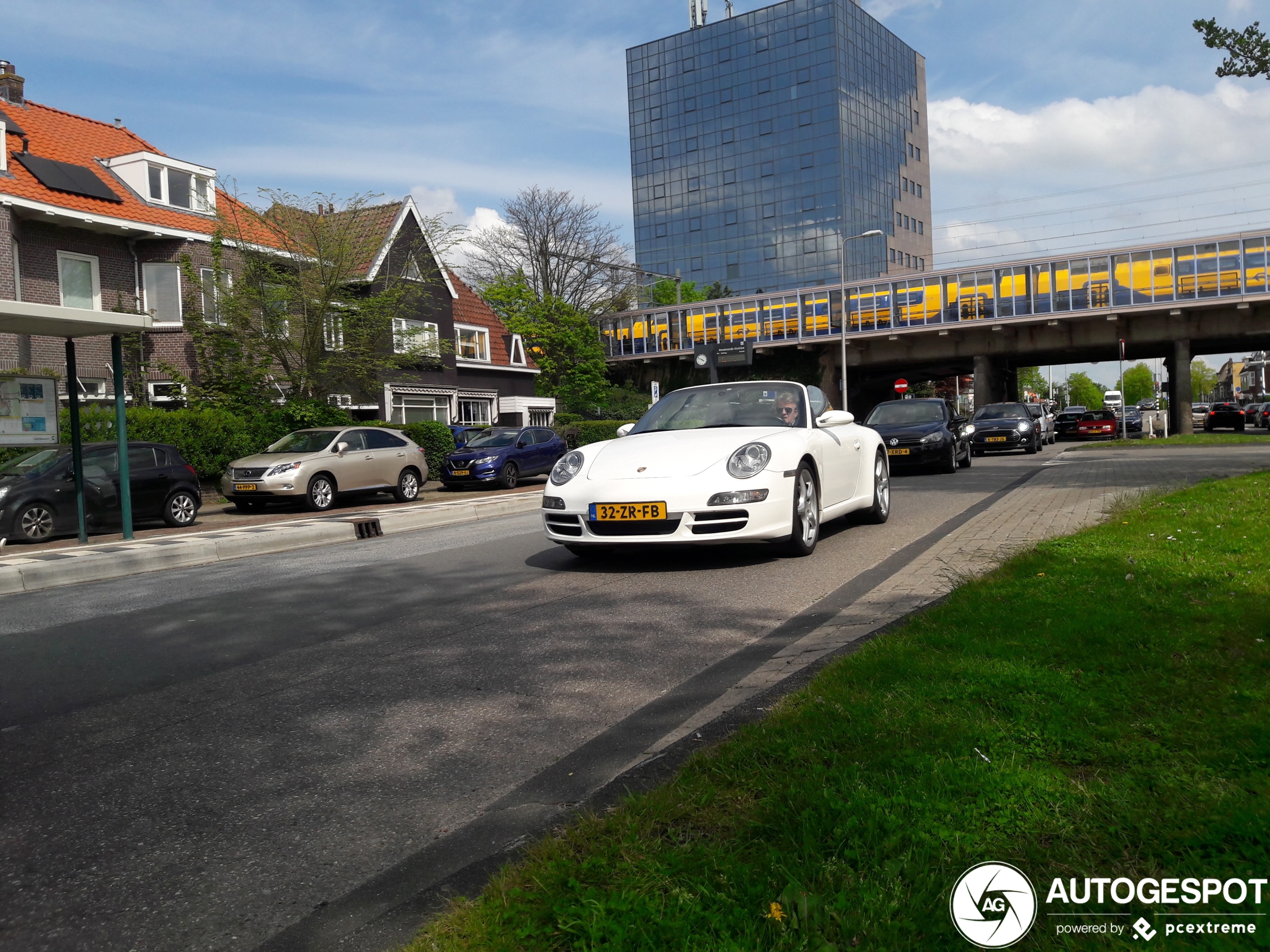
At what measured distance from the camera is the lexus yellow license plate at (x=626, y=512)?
6.93 meters

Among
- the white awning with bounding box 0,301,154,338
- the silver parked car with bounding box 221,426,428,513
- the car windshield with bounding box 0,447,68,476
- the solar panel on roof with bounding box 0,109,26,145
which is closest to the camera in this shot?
the white awning with bounding box 0,301,154,338

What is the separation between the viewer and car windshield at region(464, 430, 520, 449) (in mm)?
23641

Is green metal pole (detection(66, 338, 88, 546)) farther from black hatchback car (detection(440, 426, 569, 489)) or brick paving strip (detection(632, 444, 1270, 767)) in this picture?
black hatchback car (detection(440, 426, 569, 489))

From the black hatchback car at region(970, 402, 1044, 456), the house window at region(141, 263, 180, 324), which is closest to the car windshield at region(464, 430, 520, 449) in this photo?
the house window at region(141, 263, 180, 324)

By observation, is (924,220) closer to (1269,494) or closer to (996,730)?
(1269,494)

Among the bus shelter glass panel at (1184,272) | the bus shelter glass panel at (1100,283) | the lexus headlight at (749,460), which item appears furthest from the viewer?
the bus shelter glass panel at (1100,283)

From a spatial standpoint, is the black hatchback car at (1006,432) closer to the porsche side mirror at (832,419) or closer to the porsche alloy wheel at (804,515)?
the porsche side mirror at (832,419)

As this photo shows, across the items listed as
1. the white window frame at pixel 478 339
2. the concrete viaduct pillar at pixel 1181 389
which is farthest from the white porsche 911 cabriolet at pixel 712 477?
the concrete viaduct pillar at pixel 1181 389

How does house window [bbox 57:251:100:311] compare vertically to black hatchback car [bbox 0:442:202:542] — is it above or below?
above

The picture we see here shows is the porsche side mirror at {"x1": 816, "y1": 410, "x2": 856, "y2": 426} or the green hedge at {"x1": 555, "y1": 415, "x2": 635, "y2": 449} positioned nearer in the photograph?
the porsche side mirror at {"x1": 816, "y1": 410, "x2": 856, "y2": 426}

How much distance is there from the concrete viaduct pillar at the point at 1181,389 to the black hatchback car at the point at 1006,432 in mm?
22117

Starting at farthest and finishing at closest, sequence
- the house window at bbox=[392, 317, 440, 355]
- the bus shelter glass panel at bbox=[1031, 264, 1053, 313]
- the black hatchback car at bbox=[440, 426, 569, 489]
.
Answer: the bus shelter glass panel at bbox=[1031, 264, 1053, 313] < the house window at bbox=[392, 317, 440, 355] < the black hatchback car at bbox=[440, 426, 569, 489]

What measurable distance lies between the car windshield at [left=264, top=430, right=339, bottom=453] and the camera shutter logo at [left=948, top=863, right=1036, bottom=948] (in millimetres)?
16792

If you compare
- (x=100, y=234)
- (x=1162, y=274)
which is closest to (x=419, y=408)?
(x=100, y=234)
